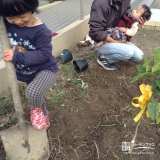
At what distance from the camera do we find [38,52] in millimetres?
1579

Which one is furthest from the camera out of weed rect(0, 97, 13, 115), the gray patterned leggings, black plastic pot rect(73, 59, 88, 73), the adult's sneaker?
the adult's sneaker

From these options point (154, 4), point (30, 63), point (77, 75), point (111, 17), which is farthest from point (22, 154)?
point (154, 4)

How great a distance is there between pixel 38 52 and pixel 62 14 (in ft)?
10.7

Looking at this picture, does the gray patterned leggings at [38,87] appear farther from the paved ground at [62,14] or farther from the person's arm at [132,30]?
the paved ground at [62,14]

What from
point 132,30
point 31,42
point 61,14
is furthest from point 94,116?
point 61,14

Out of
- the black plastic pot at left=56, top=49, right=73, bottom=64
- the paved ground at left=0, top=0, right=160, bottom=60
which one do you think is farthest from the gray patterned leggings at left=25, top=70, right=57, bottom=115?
the paved ground at left=0, top=0, right=160, bottom=60

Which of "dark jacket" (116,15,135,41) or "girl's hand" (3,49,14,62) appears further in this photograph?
"dark jacket" (116,15,135,41)

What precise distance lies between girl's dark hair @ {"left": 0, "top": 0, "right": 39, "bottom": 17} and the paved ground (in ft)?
7.73

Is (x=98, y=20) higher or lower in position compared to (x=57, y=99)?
higher

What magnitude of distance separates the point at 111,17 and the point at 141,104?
1.68m

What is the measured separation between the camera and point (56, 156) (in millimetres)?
1875

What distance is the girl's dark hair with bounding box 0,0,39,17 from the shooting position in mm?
1306

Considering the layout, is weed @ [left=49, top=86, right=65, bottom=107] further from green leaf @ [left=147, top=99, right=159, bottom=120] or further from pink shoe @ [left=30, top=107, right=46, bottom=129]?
green leaf @ [left=147, top=99, right=159, bottom=120]

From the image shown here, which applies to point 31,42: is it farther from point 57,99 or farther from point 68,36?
point 68,36
